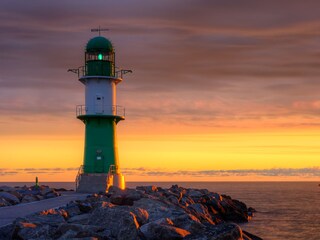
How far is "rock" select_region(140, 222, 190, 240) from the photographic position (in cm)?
1364

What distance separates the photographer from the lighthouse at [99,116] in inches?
1207

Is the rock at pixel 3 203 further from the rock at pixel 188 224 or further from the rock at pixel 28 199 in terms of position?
the rock at pixel 188 224

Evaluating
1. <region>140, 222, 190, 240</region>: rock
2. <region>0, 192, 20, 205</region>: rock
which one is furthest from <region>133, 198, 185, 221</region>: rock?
<region>0, 192, 20, 205</region>: rock

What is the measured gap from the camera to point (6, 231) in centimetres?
1424

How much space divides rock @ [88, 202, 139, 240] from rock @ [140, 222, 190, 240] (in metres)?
0.28

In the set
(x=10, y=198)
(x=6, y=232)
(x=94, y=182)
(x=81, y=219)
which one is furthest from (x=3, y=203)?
(x=6, y=232)

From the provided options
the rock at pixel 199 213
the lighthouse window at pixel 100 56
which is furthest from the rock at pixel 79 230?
the lighthouse window at pixel 100 56

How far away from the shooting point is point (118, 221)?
14.7 m

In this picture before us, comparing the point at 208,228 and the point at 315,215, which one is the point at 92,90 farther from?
the point at 315,215

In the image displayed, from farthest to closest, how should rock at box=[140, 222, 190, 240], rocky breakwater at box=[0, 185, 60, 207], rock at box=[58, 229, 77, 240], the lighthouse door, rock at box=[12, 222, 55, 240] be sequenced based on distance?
the lighthouse door
rocky breakwater at box=[0, 185, 60, 207]
rock at box=[12, 222, 55, 240]
rock at box=[140, 222, 190, 240]
rock at box=[58, 229, 77, 240]

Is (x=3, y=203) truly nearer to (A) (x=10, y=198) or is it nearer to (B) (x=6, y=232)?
(A) (x=10, y=198)

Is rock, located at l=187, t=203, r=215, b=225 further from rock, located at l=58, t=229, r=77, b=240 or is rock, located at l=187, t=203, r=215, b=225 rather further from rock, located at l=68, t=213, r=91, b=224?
rock, located at l=58, t=229, r=77, b=240

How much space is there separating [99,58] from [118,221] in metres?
17.8

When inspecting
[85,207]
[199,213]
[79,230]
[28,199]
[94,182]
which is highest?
[94,182]
